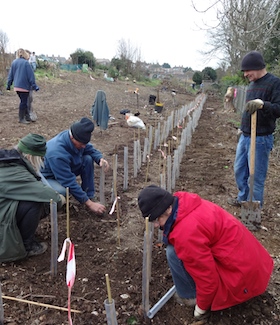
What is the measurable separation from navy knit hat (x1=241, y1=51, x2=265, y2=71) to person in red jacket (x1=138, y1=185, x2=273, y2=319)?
1798mm

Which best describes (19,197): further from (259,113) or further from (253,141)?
(259,113)

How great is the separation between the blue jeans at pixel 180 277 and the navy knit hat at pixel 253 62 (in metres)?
2.03

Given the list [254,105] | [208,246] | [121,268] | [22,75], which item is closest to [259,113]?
[254,105]

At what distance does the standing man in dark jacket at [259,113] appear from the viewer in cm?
299

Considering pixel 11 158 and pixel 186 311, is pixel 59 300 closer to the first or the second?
pixel 186 311

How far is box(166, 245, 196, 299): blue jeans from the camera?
188cm

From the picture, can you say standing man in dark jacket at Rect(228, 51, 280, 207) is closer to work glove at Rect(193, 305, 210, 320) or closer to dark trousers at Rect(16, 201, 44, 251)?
work glove at Rect(193, 305, 210, 320)

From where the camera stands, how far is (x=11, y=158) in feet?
7.50

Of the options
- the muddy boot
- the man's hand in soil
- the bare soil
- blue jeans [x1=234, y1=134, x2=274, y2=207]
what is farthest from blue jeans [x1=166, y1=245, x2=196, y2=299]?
the muddy boot

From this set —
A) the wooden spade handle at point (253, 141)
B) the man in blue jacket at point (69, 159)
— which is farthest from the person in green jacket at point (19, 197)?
the wooden spade handle at point (253, 141)

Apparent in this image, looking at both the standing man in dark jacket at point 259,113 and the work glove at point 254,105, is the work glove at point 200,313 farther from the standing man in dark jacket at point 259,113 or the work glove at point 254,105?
the work glove at point 254,105

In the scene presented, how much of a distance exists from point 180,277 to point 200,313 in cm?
25

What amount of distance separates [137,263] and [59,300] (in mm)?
717

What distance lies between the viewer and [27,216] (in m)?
2.32
